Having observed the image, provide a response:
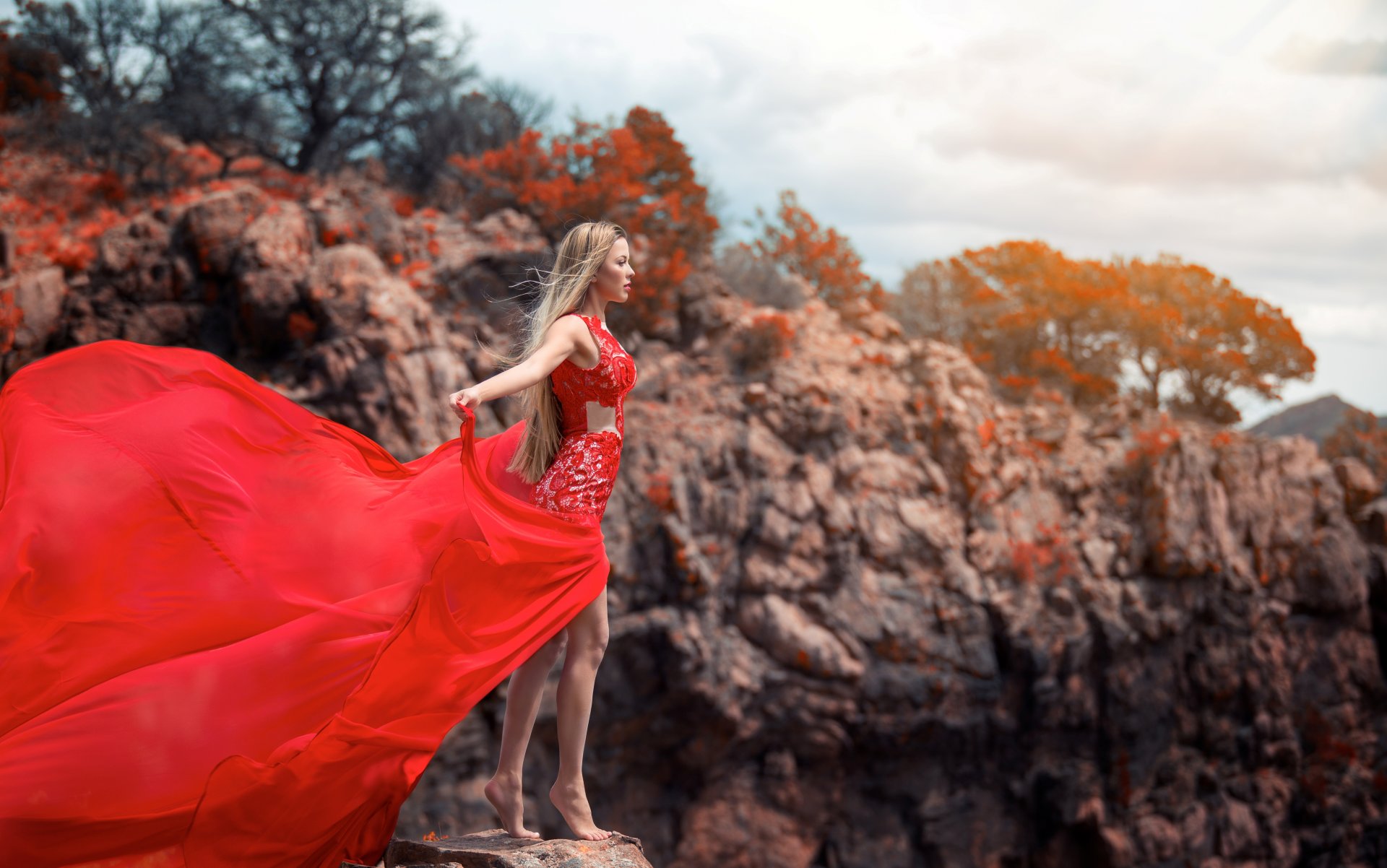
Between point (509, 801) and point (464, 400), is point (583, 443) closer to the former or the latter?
point (464, 400)

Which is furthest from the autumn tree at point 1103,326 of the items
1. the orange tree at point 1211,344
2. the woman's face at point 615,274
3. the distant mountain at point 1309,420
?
the woman's face at point 615,274

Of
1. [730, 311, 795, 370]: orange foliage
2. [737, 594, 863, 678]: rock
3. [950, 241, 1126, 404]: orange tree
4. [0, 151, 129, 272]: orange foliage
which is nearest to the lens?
[737, 594, 863, 678]: rock

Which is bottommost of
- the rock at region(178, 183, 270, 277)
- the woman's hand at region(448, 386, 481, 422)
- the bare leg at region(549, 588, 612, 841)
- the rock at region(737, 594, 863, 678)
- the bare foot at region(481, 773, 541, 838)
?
the rock at region(737, 594, 863, 678)

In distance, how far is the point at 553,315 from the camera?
13.3 ft

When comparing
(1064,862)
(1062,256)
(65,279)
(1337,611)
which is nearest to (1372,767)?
(1337,611)

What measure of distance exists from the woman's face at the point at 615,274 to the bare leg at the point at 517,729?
1.43 m

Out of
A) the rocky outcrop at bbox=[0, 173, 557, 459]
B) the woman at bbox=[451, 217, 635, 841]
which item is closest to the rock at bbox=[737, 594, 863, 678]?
the rocky outcrop at bbox=[0, 173, 557, 459]

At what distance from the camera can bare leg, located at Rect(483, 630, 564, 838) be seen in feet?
13.3

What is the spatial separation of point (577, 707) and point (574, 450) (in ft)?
3.38

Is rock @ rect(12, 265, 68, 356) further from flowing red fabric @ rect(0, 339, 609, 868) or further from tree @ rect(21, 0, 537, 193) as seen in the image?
flowing red fabric @ rect(0, 339, 609, 868)

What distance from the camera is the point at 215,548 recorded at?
3715 millimetres

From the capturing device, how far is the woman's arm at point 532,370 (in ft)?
10.9

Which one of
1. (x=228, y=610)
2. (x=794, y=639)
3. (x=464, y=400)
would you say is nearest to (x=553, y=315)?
(x=464, y=400)

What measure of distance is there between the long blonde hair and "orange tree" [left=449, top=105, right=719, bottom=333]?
28.7 feet
